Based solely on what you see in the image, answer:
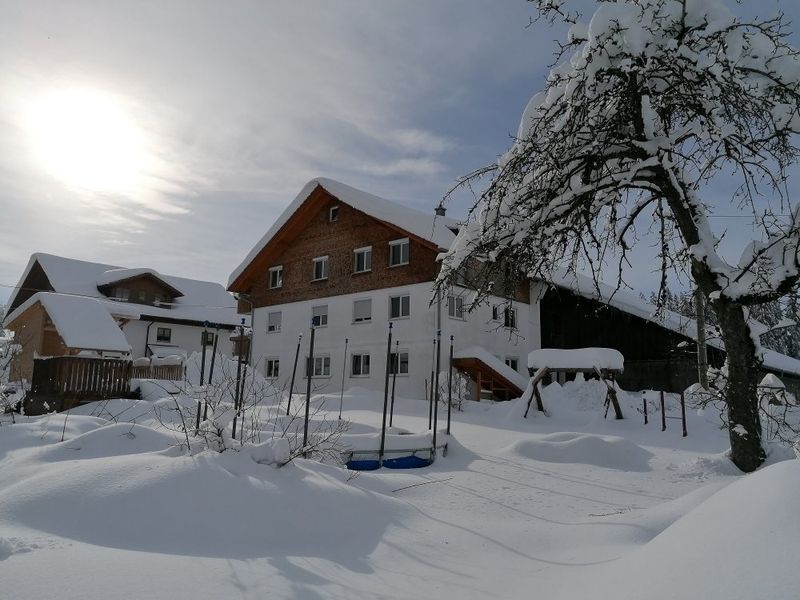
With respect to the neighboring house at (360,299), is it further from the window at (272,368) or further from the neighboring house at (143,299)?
the neighboring house at (143,299)

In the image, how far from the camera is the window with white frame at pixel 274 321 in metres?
30.2

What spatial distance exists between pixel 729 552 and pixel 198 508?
389 centimetres

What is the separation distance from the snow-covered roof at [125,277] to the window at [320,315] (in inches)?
502

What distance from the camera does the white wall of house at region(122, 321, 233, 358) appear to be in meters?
38.2

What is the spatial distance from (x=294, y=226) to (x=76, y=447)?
77.5ft

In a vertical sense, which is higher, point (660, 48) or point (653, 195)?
point (660, 48)

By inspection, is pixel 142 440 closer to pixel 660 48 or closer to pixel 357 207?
pixel 660 48

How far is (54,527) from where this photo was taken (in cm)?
434

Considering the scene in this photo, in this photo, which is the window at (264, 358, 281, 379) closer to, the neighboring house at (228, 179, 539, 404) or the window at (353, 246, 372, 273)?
the neighboring house at (228, 179, 539, 404)

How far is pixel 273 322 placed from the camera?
30.5 m

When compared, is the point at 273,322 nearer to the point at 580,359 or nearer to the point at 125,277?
the point at 125,277

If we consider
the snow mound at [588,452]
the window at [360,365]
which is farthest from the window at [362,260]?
the snow mound at [588,452]

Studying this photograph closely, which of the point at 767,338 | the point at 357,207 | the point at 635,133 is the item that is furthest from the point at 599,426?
the point at 357,207

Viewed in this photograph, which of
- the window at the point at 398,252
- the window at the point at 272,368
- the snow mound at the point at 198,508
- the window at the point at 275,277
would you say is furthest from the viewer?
the window at the point at 275,277
